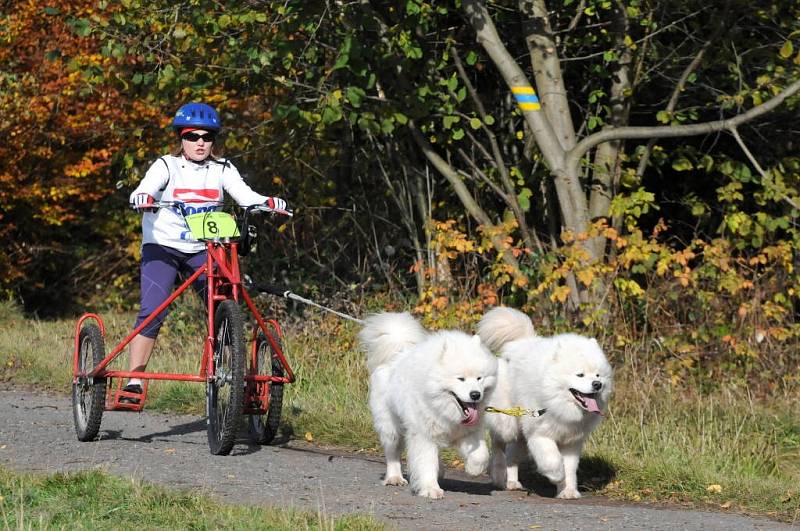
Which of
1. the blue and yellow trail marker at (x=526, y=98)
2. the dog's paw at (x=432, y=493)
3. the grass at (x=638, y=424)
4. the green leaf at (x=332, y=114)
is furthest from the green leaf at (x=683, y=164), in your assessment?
the dog's paw at (x=432, y=493)

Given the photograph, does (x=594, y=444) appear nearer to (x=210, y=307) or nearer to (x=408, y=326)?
(x=408, y=326)

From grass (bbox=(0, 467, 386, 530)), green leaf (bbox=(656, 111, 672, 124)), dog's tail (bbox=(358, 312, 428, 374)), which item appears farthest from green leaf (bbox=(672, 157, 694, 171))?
grass (bbox=(0, 467, 386, 530))

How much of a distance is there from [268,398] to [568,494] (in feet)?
7.32

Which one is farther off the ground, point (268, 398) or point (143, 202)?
point (143, 202)

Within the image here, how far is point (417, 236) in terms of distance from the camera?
45.1ft

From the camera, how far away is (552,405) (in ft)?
22.7

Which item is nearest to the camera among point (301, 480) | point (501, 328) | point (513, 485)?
point (301, 480)

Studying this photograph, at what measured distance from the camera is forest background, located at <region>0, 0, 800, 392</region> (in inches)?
428

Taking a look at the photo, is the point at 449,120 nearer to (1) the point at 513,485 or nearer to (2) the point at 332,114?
(2) the point at 332,114

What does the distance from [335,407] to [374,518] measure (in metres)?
3.68

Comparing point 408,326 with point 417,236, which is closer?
point 408,326

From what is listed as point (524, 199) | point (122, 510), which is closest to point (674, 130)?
point (524, 199)

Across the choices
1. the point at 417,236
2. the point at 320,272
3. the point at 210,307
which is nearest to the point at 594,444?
the point at 210,307

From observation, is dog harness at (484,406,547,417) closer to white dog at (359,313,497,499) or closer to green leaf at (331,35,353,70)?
white dog at (359,313,497,499)
